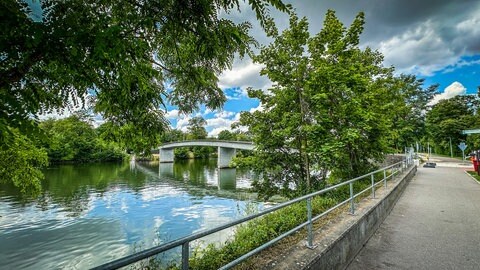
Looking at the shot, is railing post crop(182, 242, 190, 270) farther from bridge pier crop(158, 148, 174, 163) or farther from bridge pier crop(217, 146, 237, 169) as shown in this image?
bridge pier crop(158, 148, 174, 163)

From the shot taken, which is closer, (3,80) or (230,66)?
(3,80)

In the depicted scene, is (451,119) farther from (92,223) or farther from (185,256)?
(185,256)

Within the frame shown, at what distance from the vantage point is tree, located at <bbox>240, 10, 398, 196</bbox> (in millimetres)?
8547

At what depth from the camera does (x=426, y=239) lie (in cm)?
516

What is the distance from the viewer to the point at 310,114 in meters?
9.41

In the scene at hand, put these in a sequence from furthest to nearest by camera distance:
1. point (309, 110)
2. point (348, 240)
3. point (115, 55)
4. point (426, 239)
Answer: point (309, 110) → point (426, 239) → point (348, 240) → point (115, 55)

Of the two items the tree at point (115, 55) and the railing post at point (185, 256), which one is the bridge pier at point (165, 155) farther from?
the railing post at point (185, 256)

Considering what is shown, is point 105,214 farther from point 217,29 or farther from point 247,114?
point 217,29

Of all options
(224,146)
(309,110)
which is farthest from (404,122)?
(224,146)

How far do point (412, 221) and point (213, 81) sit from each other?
6.12 metres

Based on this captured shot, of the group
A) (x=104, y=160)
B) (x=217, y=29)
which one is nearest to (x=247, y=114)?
(x=217, y=29)

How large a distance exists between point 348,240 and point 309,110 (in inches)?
232

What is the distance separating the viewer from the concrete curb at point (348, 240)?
3.52 m

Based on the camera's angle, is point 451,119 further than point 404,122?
Yes
